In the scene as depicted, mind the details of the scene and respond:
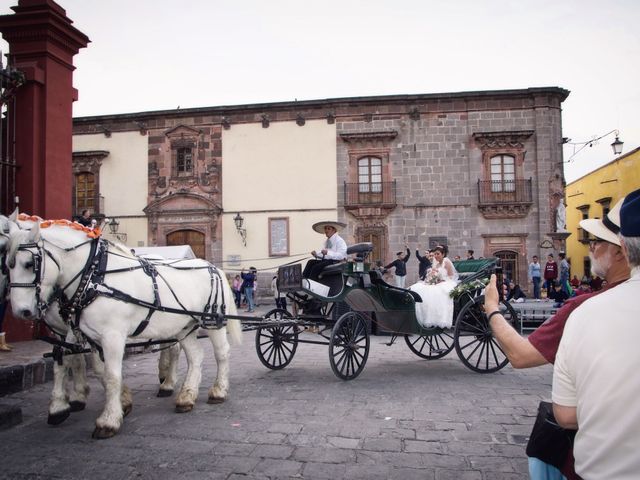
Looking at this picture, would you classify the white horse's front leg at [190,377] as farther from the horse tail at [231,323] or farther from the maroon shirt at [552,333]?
the maroon shirt at [552,333]

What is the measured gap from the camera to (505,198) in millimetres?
21297

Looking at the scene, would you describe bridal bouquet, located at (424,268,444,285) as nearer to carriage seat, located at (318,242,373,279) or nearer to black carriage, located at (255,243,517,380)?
black carriage, located at (255,243,517,380)

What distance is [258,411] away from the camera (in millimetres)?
4879

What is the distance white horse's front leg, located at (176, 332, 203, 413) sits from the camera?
4859mm

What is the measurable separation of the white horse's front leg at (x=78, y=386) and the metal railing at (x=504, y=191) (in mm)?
18751

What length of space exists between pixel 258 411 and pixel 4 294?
251 cm

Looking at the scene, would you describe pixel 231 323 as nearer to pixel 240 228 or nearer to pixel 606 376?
pixel 606 376

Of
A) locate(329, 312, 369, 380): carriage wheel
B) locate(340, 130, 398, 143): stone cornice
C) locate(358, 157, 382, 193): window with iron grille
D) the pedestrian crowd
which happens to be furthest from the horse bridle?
locate(340, 130, 398, 143): stone cornice

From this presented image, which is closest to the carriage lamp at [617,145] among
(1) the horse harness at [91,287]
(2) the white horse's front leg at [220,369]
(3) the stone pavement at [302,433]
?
(3) the stone pavement at [302,433]

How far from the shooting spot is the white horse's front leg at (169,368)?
5.66m

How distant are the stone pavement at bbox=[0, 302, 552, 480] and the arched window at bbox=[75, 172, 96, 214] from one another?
1932 cm

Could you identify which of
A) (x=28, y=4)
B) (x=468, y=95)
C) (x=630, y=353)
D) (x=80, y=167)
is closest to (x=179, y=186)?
(x=80, y=167)

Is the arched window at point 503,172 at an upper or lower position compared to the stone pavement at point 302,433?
upper

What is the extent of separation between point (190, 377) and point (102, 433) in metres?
1.12
